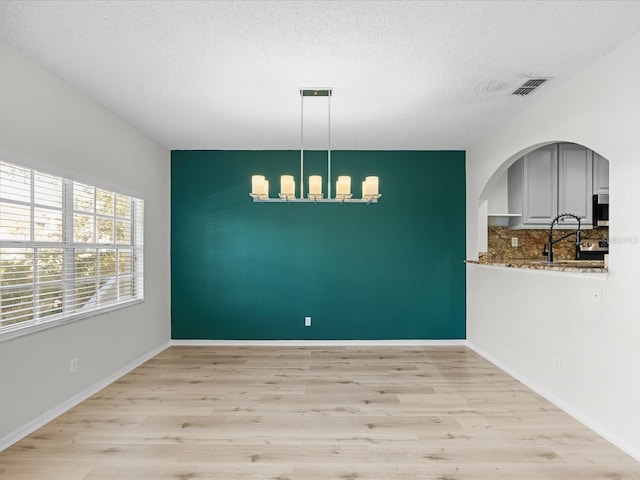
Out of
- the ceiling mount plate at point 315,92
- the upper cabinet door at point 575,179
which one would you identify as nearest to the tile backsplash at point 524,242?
the upper cabinet door at point 575,179

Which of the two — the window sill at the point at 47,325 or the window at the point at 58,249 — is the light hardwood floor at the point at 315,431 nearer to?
the window sill at the point at 47,325

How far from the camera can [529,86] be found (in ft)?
10.3

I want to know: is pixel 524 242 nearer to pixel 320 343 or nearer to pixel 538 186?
pixel 538 186

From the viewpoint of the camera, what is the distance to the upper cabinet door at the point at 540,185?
451 centimetres

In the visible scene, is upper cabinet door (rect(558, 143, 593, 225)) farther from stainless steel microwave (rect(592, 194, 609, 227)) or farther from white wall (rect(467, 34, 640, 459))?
white wall (rect(467, 34, 640, 459))

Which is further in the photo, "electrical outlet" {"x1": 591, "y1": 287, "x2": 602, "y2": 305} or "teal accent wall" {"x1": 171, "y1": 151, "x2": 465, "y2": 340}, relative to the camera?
"teal accent wall" {"x1": 171, "y1": 151, "x2": 465, "y2": 340}

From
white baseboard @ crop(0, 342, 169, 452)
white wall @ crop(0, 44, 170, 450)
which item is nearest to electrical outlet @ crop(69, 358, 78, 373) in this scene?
white wall @ crop(0, 44, 170, 450)

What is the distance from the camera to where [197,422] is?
2.91 meters

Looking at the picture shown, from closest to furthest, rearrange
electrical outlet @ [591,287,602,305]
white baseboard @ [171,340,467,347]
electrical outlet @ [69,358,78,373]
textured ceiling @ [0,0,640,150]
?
textured ceiling @ [0,0,640,150], electrical outlet @ [591,287,602,305], electrical outlet @ [69,358,78,373], white baseboard @ [171,340,467,347]

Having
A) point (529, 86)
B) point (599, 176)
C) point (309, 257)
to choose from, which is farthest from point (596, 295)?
point (309, 257)

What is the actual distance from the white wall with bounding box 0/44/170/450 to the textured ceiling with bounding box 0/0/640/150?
0.71ft

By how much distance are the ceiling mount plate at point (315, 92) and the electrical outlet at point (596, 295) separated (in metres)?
2.52

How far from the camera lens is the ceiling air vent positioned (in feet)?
9.93

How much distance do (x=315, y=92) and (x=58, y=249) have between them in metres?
2.42
